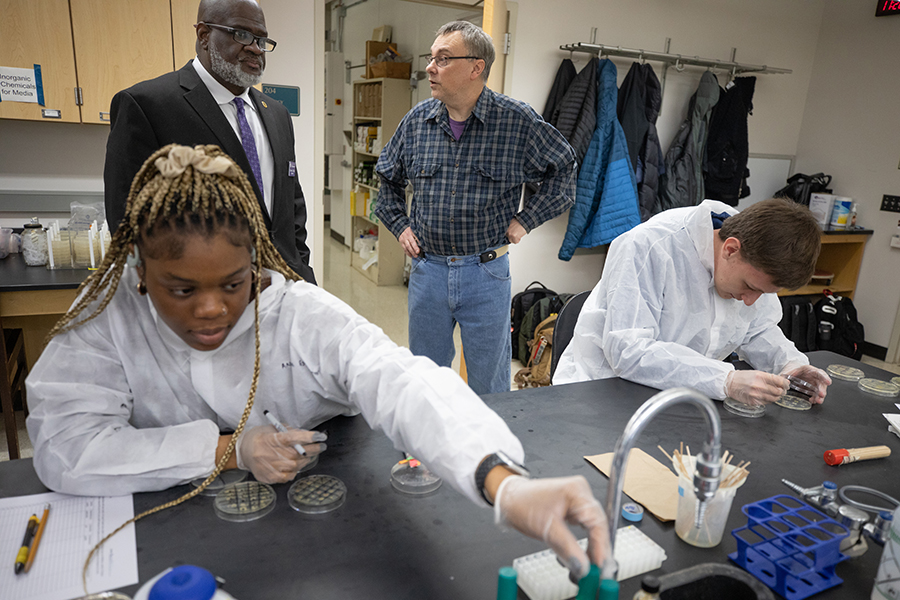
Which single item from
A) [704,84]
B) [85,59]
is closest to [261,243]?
[85,59]

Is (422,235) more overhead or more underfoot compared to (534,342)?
more overhead

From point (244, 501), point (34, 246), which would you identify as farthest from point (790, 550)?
point (34, 246)

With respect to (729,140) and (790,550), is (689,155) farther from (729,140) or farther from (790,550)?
(790,550)

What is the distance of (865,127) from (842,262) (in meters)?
0.93

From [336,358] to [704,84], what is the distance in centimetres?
363

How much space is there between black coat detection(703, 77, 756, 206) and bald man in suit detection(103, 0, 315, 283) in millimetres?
2994

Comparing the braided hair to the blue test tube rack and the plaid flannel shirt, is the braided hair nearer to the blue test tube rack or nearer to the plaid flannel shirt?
the blue test tube rack

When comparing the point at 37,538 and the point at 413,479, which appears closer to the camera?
the point at 37,538

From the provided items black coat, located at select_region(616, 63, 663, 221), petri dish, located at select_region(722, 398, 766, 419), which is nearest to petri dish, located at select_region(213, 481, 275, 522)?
petri dish, located at select_region(722, 398, 766, 419)

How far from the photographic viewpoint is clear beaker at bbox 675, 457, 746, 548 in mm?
888

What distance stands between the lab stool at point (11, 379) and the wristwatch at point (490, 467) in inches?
71.2

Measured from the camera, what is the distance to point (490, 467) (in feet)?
→ 2.59

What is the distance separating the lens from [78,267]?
2375mm

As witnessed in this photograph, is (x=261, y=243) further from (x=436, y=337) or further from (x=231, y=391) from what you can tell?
(x=436, y=337)
